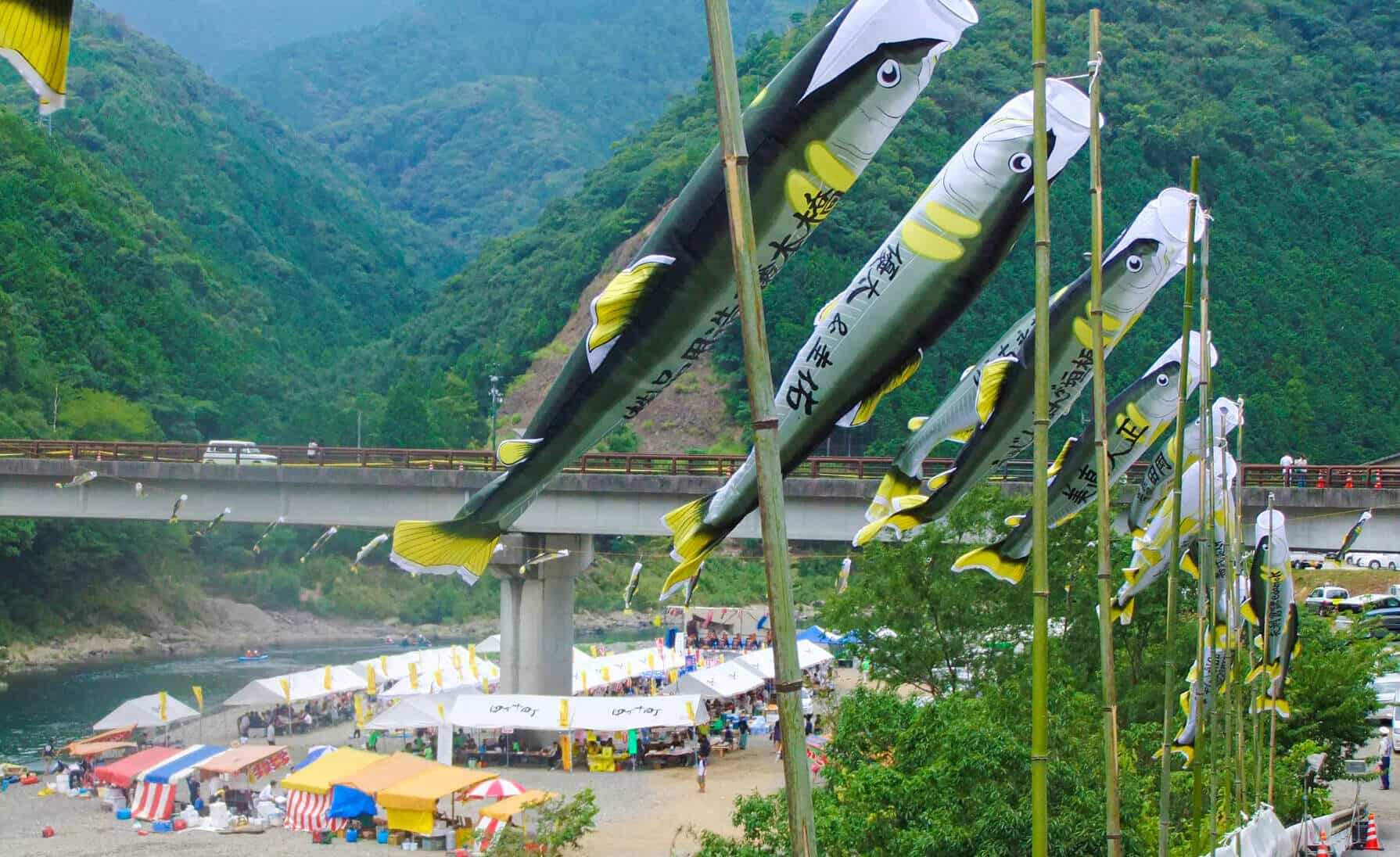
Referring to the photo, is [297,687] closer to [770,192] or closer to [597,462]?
[597,462]

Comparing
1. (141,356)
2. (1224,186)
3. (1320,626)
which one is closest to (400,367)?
(141,356)

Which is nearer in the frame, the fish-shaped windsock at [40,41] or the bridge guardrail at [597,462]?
the fish-shaped windsock at [40,41]

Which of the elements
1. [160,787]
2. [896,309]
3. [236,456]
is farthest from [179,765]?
[896,309]

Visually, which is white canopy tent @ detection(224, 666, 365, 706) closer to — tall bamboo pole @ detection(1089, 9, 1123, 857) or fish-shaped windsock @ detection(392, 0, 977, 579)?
tall bamboo pole @ detection(1089, 9, 1123, 857)

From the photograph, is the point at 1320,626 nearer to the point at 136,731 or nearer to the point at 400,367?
the point at 136,731

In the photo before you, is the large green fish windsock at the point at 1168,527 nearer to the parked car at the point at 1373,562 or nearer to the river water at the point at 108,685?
the river water at the point at 108,685

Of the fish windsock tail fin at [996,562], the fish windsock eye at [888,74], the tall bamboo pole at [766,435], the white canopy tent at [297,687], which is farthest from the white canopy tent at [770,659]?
the tall bamboo pole at [766,435]
